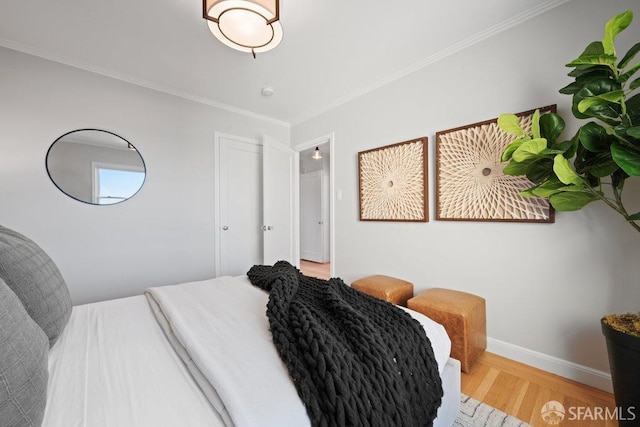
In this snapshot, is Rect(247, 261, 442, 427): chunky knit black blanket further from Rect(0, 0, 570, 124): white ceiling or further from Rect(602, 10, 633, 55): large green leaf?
Rect(0, 0, 570, 124): white ceiling

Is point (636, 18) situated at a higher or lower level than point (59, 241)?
higher

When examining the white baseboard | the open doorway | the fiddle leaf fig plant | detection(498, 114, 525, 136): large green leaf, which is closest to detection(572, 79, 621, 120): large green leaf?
the fiddle leaf fig plant

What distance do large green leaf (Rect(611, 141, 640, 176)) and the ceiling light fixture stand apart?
1785 mm

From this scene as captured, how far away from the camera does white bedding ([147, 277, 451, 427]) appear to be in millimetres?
614

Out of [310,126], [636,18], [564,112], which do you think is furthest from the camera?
[310,126]

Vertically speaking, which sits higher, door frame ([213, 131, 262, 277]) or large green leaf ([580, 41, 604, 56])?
large green leaf ([580, 41, 604, 56])

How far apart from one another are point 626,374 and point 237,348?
5.79 feet

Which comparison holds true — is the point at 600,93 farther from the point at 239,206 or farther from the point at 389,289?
the point at 239,206

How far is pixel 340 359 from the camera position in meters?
0.71

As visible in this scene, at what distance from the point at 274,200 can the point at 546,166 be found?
2.65 meters

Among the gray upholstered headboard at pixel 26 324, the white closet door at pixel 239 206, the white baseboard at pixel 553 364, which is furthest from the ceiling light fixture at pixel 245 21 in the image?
the white baseboard at pixel 553 364

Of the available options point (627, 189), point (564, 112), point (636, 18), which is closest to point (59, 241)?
point (564, 112)

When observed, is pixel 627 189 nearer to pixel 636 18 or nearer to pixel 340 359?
pixel 636 18

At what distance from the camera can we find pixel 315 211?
566cm
